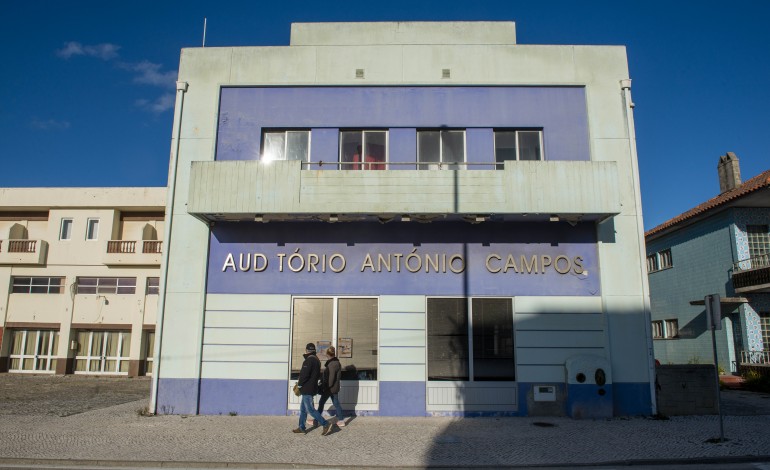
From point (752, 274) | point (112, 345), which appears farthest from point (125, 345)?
point (752, 274)

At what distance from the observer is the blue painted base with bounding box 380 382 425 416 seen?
40.7 ft

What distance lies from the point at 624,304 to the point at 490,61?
682 centimetres

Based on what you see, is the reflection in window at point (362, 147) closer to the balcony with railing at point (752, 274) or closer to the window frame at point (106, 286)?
the balcony with railing at point (752, 274)

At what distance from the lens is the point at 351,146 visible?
13.9 meters

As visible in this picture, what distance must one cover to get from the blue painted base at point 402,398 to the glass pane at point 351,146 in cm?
539

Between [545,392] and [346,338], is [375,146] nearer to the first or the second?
[346,338]

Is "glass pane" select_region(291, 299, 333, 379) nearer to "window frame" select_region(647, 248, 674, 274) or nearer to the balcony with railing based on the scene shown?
the balcony with railing

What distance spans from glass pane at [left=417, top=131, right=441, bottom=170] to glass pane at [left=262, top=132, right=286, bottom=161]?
11.3 ft

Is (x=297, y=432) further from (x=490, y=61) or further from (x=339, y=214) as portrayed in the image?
(x=490, y=61)

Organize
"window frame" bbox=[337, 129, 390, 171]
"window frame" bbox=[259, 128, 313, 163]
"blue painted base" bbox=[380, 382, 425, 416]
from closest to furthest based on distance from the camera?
"blue painted base" bbox=[380, 382, 425, 416]
"window frame" bbox=[337, 129, 390, 171]
"window frame" bbox=[259, 128, 313, 163]

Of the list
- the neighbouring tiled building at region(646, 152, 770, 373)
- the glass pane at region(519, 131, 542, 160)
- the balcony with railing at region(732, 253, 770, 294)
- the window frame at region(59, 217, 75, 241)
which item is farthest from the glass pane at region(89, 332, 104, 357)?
the balcony with railing at region(732, 253, 770, 294)

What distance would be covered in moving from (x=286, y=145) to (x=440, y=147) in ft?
12.8

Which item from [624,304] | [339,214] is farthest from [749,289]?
[339,214]

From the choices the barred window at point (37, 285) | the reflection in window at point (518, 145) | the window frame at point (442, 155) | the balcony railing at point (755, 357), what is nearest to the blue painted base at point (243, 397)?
the window frame at point (442, 155)
